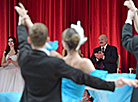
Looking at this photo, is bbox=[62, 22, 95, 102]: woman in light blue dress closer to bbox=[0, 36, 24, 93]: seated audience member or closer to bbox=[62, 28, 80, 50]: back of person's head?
bbox=[62, 28, 80, 50]: back of person's head

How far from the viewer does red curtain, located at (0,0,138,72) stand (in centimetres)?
746

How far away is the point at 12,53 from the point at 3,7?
295 cm

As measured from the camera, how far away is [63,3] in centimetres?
811

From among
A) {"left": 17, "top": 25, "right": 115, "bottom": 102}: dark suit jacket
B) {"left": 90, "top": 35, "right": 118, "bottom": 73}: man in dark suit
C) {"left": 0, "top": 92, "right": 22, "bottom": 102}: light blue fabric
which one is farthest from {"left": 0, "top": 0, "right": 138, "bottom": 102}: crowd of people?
{"left": 90, "top": 35, "right": 118, "bottom": 73}: man in dark suit

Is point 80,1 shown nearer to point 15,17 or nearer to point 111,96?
point 15,17

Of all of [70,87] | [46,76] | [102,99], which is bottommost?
[102,99]

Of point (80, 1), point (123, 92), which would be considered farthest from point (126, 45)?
point (80, 1)

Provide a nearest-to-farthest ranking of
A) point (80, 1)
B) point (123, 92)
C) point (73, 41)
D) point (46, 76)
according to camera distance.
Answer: point (46, 76) → point (73, 41) → point (123, 92) → point (80, 1)

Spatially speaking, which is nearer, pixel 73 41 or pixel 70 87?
pixel 73 41

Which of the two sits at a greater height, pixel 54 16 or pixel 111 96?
pixel 54 16

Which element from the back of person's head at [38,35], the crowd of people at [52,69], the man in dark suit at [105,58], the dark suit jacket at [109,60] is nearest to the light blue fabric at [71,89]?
the crowd of people at [52,69]

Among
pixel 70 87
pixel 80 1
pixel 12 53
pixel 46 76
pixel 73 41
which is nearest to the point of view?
pixel 46 76

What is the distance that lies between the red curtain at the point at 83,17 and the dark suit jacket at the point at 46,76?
18.6 ft

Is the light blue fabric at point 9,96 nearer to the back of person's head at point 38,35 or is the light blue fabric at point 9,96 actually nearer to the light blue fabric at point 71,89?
the light blue fabric at point 71,89
